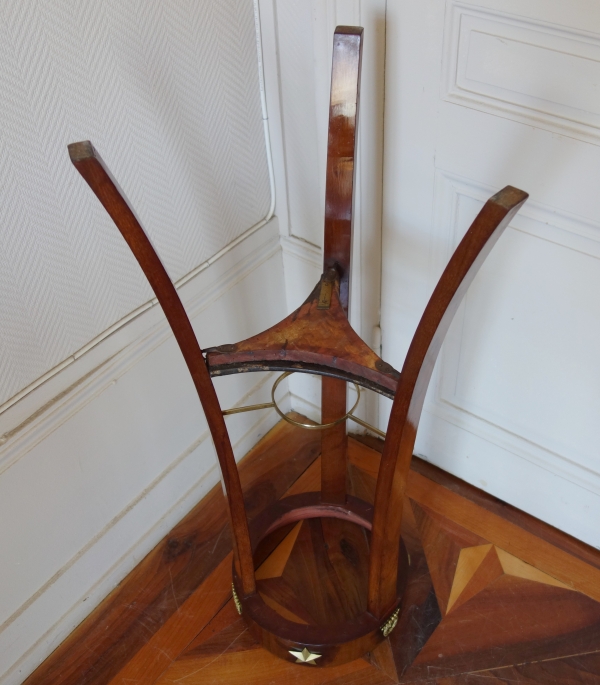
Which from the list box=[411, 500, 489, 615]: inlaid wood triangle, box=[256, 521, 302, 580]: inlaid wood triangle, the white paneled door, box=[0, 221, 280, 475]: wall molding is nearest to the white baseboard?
box=[0, 221, 280, 475]: wall molding

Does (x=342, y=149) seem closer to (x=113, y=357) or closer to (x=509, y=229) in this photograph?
(x=509, y=229)

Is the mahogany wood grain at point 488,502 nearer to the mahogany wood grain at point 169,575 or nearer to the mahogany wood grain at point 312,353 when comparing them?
the mahogany wood grain at point 169,575

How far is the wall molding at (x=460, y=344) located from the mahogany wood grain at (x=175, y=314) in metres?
0.50

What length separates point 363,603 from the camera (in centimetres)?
128

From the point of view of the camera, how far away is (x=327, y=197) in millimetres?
1014

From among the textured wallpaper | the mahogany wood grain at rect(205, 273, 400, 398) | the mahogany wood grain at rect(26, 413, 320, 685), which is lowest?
the mahogany wood grain at rect(26, 413, 320, 685)

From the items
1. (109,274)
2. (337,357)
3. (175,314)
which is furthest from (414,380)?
(109,274)

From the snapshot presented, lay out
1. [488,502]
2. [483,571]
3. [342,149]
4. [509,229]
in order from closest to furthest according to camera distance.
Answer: [342,149]
[509,229]
[483,571]
[488,502]

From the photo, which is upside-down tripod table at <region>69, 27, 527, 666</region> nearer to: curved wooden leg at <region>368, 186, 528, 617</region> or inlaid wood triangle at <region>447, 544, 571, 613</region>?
curved wooden leg at <region>368, 186, 528, 617</region>

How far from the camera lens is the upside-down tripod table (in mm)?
732

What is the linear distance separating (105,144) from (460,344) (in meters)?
0.71

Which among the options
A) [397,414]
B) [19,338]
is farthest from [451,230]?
[19,338]

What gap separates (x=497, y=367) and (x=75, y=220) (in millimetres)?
767

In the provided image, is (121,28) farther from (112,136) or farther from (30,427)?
(30,427)
